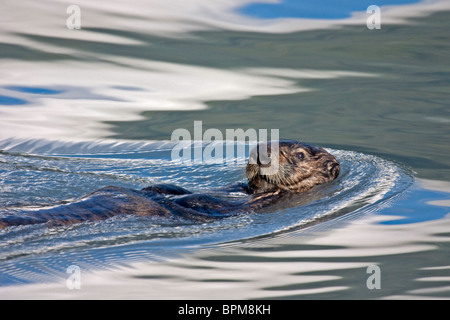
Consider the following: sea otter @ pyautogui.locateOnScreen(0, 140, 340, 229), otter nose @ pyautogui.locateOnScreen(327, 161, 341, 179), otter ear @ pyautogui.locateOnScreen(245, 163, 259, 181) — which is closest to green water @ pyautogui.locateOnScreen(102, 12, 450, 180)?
otter nose @ pyautogui.locateOnScreen(327, 161, 341, 179)

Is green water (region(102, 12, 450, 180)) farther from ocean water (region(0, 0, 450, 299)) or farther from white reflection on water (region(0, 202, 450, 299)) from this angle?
white reflection on water (region(0, 202, 450, 299))

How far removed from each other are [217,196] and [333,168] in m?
1.09

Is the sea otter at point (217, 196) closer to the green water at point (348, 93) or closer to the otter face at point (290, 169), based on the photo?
the otter face at point (290, 169)

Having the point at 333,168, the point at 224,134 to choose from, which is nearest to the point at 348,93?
the point at 224,134

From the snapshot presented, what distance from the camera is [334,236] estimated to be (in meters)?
4.92

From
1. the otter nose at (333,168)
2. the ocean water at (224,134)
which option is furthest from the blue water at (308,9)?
the otter nose at (333,168)

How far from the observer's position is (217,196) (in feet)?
19.2

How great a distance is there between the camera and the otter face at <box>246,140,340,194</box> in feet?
19.3

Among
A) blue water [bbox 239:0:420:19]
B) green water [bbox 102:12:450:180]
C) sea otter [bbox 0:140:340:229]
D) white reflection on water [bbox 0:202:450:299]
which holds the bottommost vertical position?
white reflection on water [bbox 0:202:450:299]

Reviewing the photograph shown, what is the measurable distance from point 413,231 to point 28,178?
3.57 meters

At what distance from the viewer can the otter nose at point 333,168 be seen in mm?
6160

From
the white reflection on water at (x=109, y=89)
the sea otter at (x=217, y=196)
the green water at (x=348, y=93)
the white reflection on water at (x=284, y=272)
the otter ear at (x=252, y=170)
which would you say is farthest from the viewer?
the white reflection on water at (x=109, y=89)

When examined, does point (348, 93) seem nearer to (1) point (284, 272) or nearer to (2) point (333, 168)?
(2) point (333, 168)
